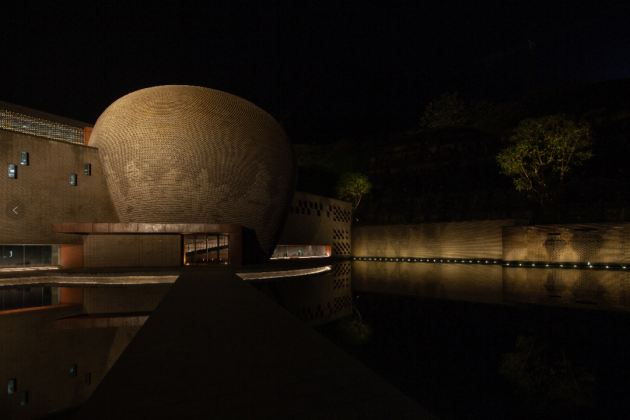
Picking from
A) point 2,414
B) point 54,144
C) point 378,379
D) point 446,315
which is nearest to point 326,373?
point 378,379

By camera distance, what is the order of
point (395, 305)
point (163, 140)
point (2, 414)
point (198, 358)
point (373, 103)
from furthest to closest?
1. point (373, 103)
2. point (163, 140)
3. point (395, 305)
4. point (198, 358)
5. point (2, 414)

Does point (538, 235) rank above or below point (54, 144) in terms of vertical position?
below

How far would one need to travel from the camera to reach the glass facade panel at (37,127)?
1514cm

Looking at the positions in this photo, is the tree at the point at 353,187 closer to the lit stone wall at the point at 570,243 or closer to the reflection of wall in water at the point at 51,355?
the lit stone wall at the point at 570,243

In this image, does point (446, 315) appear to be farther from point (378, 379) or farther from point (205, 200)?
point (205, 200)

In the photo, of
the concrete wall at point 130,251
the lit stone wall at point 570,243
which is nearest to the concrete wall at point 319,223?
the concrete wall at point 130,251

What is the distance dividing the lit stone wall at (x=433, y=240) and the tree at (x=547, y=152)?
2.31m

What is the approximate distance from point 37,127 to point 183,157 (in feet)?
22.8

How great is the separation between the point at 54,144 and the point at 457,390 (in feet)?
56.4

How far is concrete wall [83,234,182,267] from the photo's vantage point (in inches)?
579

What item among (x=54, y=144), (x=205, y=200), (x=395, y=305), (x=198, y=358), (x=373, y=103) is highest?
(x=373, y=103)

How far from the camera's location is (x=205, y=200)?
1506 centimetres

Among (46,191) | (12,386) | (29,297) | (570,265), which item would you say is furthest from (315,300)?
(570,265)

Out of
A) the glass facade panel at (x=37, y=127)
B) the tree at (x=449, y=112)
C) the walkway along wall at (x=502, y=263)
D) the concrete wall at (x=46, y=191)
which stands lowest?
the walkway along wall at (x=502, y=263)
